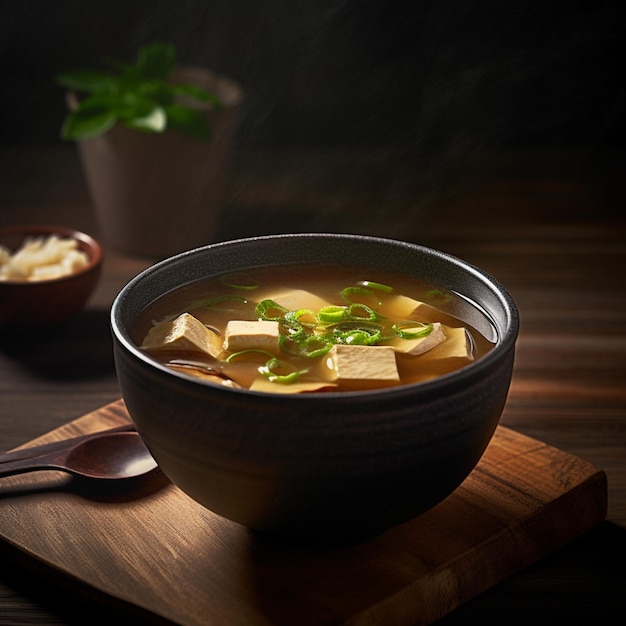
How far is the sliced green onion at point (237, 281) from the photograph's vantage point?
1.53 metres

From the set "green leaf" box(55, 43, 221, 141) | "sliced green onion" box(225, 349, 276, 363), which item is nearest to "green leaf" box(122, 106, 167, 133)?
"green leaf" box(55, 43, 221, 141)

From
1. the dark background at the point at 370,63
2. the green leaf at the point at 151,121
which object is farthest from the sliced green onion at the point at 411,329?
the dark background at the point at 370,63

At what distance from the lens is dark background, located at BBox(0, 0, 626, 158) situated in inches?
130

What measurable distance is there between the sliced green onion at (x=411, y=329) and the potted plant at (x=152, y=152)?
4.38ft

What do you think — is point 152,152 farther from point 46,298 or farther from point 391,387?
point 391,387

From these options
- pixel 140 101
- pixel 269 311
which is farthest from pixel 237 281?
pixel 140 101

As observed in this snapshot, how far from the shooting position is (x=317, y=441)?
112cm

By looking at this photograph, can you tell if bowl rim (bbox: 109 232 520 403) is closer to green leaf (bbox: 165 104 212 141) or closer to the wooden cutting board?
the wooden cutting board

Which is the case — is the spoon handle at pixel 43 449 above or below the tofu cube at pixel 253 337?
below

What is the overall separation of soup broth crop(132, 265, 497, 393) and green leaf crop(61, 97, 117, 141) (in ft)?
4.09

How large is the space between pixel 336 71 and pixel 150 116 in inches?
39.0

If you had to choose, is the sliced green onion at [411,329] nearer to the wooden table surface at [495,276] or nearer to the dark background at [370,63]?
the wooden table surface at [495,276]

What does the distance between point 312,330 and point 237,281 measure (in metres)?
A: 0.17

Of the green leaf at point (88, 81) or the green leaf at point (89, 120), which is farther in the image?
the green leaf at point (88, 81)
